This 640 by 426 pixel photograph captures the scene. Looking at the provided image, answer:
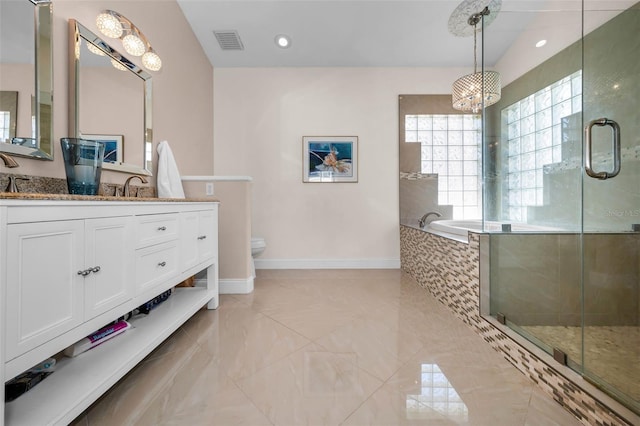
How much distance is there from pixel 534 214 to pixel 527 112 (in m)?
0.73

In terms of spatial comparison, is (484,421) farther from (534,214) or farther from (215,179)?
(215,179)

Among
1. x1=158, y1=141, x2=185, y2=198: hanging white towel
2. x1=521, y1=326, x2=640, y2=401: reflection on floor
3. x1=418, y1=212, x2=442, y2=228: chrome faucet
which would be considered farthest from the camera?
x1=418, y1=212, x2=442, y2=228: chrome faucet

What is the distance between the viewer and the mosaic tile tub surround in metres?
1.01

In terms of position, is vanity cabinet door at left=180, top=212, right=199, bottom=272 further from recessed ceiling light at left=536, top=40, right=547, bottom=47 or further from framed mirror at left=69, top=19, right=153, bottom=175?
recessed ceiling light at left=536, top=40, right=547, bottom=47

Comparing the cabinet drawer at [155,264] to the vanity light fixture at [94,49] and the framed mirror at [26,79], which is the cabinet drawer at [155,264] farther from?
the vanity light fixture at [94,49]

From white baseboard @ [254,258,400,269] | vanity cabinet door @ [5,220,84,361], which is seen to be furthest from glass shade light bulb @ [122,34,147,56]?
white baseboard @ [254,258,400,269]

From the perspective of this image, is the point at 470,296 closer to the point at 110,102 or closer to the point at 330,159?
the point at 330,159

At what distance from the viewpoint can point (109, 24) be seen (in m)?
1.72

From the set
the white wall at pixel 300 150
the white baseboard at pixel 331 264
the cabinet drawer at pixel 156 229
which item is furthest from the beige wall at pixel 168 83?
the white baseboard at pixel 331 264

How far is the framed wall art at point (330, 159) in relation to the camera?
3.42 m

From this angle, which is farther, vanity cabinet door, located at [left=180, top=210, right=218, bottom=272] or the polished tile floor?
vanity cabinet door, located at [left=180, top=210, right=218, bottom=272]

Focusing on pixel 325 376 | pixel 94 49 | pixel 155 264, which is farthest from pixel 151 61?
pixel 325 376

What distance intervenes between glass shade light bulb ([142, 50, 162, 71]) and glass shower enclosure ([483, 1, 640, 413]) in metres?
2.75

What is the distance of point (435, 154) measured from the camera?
3.45 metres
